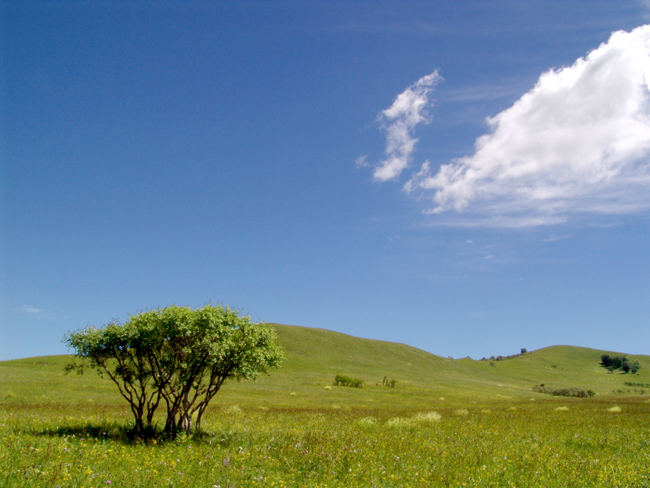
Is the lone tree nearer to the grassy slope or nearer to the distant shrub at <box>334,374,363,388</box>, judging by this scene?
the grassy slope

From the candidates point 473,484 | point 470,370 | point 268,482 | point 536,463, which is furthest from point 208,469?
point 470,370

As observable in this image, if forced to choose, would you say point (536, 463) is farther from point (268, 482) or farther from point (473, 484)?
point (268, 482)

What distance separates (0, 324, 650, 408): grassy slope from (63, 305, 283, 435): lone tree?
983 inches

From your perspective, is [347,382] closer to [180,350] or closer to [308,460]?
[180,350]

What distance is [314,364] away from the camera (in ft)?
372

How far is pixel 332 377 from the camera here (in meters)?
94.6

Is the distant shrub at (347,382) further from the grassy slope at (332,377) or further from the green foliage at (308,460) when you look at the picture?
the green foliage at (308,460)

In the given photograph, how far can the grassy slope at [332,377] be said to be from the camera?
156ft

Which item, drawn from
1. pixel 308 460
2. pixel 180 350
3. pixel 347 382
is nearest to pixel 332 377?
pixel 347 382

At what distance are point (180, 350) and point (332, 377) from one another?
83619mm

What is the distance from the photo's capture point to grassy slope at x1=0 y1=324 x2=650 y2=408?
47406 millimetres

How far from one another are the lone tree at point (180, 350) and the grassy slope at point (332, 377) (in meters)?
25.0

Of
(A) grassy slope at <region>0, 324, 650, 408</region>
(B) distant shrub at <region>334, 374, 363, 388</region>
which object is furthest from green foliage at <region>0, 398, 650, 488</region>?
(B) distant shrub at <region>334, 374, 363, 388</region>

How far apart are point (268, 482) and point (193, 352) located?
23.8 feet
